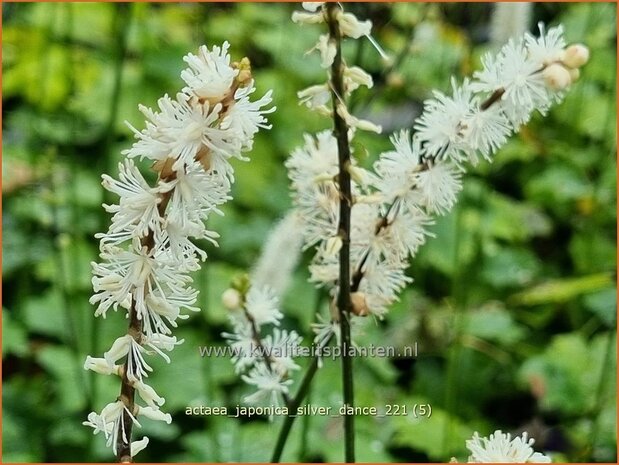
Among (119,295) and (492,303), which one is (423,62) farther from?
(119,295)

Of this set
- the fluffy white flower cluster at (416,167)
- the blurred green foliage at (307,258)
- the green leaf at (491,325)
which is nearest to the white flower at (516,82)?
the fluffy white flower cluster at (416,167)

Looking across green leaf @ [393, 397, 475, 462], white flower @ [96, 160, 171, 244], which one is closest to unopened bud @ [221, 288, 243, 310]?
white flower @ [96, 160, 171, 244]

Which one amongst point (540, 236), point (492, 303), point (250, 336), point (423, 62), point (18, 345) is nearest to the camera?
point (250, 336)

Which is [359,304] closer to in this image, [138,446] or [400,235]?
[400,235]

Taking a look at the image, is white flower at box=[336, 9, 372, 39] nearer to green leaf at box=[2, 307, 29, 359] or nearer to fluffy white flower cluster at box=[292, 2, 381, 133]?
fluffy white flower cluster at box=[292, 2, 381, 133]

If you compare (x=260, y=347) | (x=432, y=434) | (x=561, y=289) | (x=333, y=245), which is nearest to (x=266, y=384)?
(x=260, y=347)

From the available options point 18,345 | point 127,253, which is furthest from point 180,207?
point 18,345

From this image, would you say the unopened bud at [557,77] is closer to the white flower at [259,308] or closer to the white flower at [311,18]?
the white flower at [311,18]
